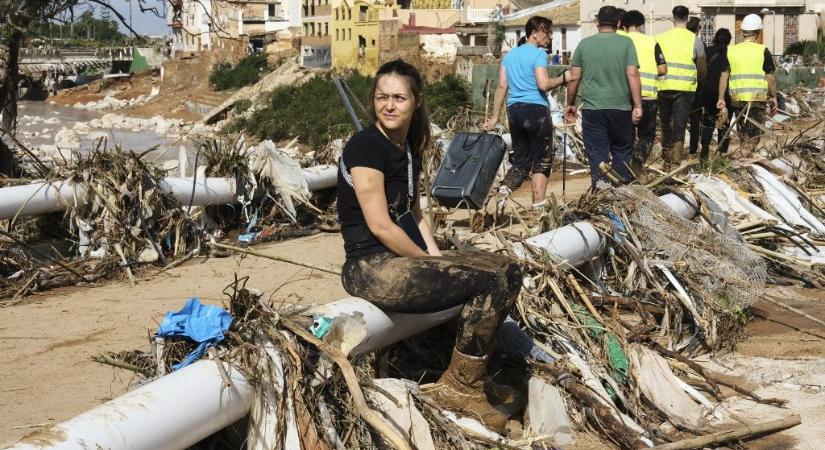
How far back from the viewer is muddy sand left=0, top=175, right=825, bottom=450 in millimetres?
4992

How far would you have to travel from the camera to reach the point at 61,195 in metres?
7.91

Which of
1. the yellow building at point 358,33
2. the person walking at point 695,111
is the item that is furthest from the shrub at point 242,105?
the person walking at point 695,111

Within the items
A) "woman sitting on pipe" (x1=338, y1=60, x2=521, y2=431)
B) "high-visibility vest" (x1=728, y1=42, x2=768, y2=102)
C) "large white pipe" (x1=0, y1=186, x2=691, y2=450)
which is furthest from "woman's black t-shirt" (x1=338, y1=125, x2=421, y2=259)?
"high-visibility vest" (x1=728, y1=42, x2=768, y2=102)

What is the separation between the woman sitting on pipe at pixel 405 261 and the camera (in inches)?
184

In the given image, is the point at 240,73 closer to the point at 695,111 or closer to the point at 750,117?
the point at 695,111

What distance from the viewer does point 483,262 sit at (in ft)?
15.9

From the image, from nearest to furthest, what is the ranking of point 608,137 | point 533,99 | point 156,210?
1. point 156,210
2. point 608,137
3. point 533,99

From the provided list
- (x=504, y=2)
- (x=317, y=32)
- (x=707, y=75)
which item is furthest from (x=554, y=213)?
(x=317, y=32)

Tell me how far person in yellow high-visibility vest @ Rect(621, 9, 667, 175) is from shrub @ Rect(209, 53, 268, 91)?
198 ft

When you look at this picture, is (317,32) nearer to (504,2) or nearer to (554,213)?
(504,2)

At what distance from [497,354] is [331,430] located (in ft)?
5.03

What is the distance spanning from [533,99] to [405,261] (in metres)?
5.15

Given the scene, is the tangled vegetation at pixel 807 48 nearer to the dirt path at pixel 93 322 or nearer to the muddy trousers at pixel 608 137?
the muddy trousers at pixel 608 137

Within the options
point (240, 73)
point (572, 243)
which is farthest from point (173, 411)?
point (240, 73)
